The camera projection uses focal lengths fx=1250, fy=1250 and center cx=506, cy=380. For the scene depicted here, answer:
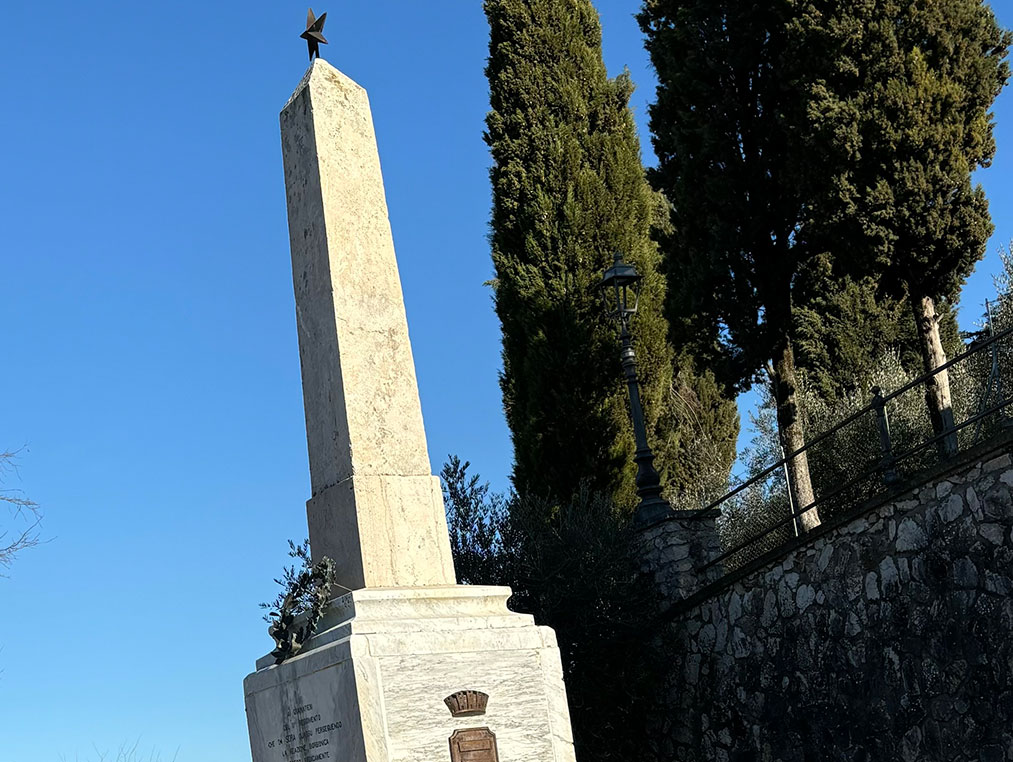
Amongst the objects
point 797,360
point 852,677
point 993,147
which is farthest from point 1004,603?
point 797,360

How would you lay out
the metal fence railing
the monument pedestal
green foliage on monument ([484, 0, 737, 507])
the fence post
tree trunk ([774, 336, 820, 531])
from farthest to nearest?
green foliage on monument ([484, 0, 737, 507]) → tree trunk ([774, 336, 820, 531]) → the metal fence railing → the fence post → the monument pedestal

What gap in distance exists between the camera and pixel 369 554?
6809 millimetres

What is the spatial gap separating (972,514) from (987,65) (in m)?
6.27

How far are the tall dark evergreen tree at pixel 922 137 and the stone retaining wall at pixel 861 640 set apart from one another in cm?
297

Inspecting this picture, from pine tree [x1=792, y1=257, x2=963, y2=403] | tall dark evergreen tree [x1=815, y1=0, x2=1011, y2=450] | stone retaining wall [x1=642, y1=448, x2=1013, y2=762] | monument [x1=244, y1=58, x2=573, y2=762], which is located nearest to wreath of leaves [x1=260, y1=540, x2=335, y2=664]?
monument [x1=244, y1=58, x2=573, y2=762]

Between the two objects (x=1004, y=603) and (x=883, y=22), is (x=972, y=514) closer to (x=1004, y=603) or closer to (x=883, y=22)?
(x=1004, y=603)

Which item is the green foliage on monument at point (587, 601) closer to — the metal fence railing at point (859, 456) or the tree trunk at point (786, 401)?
the metal fence railing at point (859, 456)

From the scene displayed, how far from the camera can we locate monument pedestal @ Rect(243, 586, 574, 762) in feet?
20.5

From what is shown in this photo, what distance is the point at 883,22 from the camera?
14.0 m

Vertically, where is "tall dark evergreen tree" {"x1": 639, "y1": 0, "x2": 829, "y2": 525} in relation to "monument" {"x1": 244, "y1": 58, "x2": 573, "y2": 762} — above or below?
above

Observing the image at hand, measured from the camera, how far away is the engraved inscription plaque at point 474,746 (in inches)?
253

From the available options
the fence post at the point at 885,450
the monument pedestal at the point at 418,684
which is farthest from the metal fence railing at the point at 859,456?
the monument pedestal at the point at 418,684

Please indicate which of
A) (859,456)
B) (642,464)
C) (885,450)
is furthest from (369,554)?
(859,456)

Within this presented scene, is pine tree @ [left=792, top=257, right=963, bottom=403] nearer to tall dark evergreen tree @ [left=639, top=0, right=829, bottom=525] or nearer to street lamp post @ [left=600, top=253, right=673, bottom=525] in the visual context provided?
tall dark evergreen tree @ [left=639, top=0, right=829, bottom=525]
